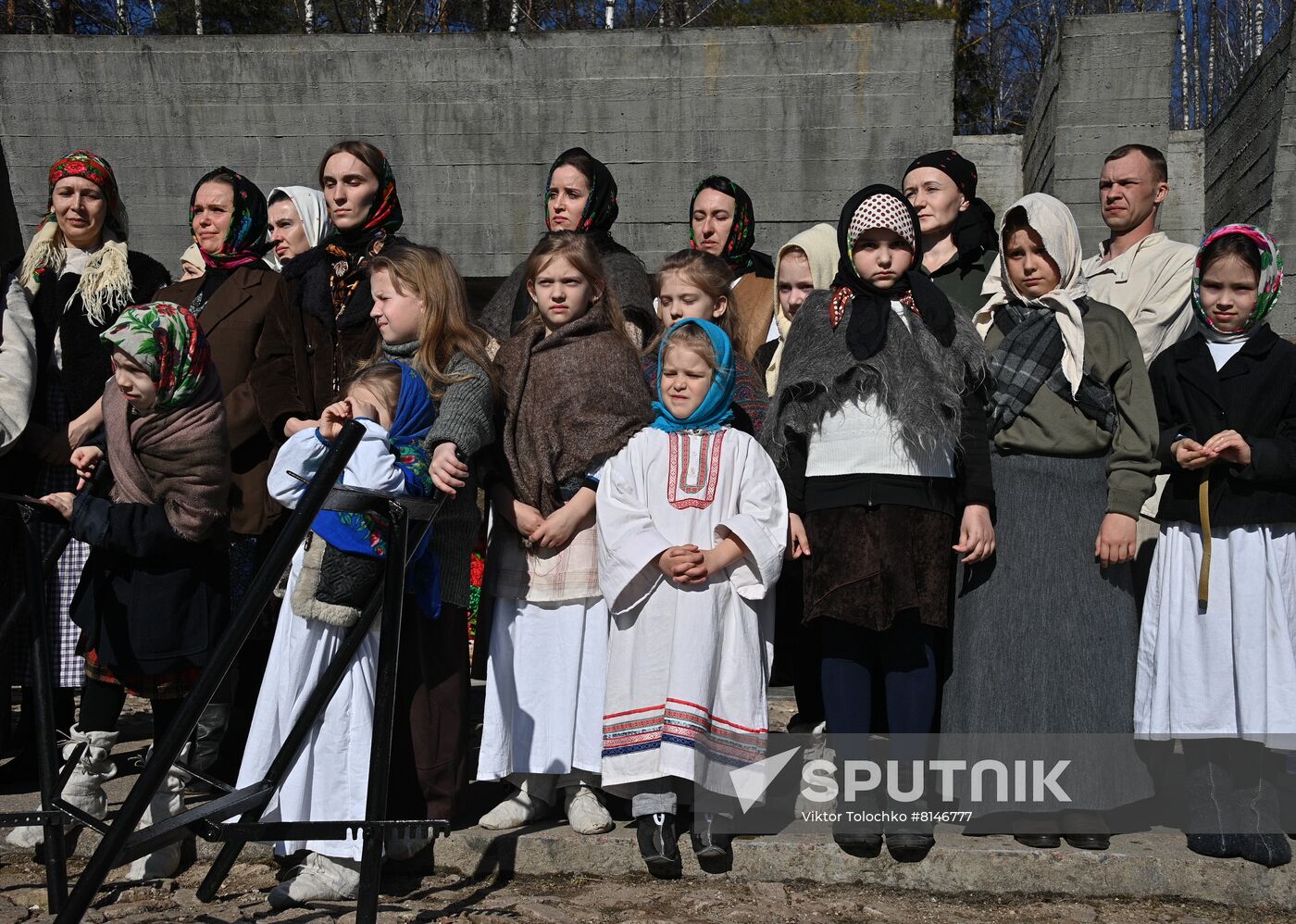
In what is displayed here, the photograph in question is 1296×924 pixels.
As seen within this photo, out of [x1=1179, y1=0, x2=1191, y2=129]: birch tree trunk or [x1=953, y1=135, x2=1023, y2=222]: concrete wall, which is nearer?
[x1=953, y1=135, x2=1023, y2=222]: concrete wall

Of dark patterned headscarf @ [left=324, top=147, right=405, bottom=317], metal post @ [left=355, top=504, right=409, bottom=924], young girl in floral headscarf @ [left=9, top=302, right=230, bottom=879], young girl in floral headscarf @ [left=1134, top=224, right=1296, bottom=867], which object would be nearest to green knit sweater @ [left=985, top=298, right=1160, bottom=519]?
young girl in floral headscarf @ [left=1134, top=224, right=1296, bottom=867]

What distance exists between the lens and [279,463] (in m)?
3.35

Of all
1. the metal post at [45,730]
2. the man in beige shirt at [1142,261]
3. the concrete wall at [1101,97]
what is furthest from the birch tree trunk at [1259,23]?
the metal post at [45,730]

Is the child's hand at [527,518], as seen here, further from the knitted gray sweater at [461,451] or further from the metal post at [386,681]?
the metal post at [386,681]

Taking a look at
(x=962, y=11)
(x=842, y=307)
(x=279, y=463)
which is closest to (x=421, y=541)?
(x=279, y=463)

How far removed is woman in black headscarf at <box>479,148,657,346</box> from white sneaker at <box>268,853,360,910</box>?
68.1 inches

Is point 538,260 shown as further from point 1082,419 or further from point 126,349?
point 1082,419

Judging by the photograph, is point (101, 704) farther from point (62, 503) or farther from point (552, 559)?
point (552, 559)

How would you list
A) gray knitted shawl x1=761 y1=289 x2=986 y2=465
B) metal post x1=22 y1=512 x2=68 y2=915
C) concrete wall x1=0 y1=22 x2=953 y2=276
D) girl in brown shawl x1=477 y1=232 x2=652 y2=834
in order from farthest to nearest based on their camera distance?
concrete wall x1=0 y1=22 x2=953 y2=276
girl in brown shawl x1=477 y1=232 x2=652 y2=834
gray knitted shawl x1=761 y1=289 x2=986 y2=465
metal post x1=22 y1=512 x2=68 y2=915

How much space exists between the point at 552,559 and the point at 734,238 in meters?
1.58

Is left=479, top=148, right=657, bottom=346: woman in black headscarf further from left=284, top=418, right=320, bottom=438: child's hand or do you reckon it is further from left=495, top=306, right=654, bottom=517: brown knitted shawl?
left=284, top=418, right=320, bottom=438: child's hand

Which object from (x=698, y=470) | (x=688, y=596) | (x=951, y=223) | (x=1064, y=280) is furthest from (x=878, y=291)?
(x=688, y=596)

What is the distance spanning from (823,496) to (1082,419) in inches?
30.7

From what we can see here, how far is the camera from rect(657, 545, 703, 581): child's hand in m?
3.69
